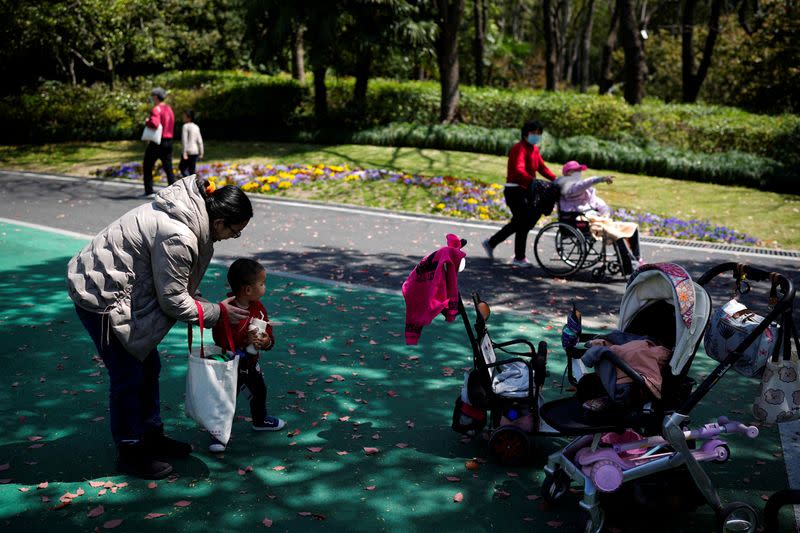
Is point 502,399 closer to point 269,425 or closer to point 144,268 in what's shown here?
point 269,425

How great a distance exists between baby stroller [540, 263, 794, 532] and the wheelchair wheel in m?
5.20

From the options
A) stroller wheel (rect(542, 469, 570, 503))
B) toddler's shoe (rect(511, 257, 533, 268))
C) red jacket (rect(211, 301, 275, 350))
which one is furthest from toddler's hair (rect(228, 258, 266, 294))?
toddler's shoe (rect(511, 257, 533, 268))

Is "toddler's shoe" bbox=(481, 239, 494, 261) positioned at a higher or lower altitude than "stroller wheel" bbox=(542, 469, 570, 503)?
higher

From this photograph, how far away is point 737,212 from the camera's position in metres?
14.7

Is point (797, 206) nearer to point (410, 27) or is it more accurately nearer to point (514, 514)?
point (410, 27)

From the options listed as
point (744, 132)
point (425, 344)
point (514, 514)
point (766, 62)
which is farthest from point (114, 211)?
point (766, 62)

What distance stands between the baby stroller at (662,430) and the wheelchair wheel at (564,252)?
5205mm

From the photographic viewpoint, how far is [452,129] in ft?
66.2

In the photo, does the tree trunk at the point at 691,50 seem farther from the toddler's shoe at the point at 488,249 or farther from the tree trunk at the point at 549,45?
the toddler's shoe at the point at 488,249

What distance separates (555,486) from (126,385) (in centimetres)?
260

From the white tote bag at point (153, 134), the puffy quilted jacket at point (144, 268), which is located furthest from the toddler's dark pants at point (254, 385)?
the white tote bag at point (153, 134)

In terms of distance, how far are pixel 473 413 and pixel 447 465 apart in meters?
0.40

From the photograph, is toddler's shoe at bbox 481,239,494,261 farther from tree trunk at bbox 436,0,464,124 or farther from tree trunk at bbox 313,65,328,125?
tree trunk at bbox 313,65,328,125

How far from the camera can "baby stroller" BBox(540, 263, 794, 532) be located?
4051mm
